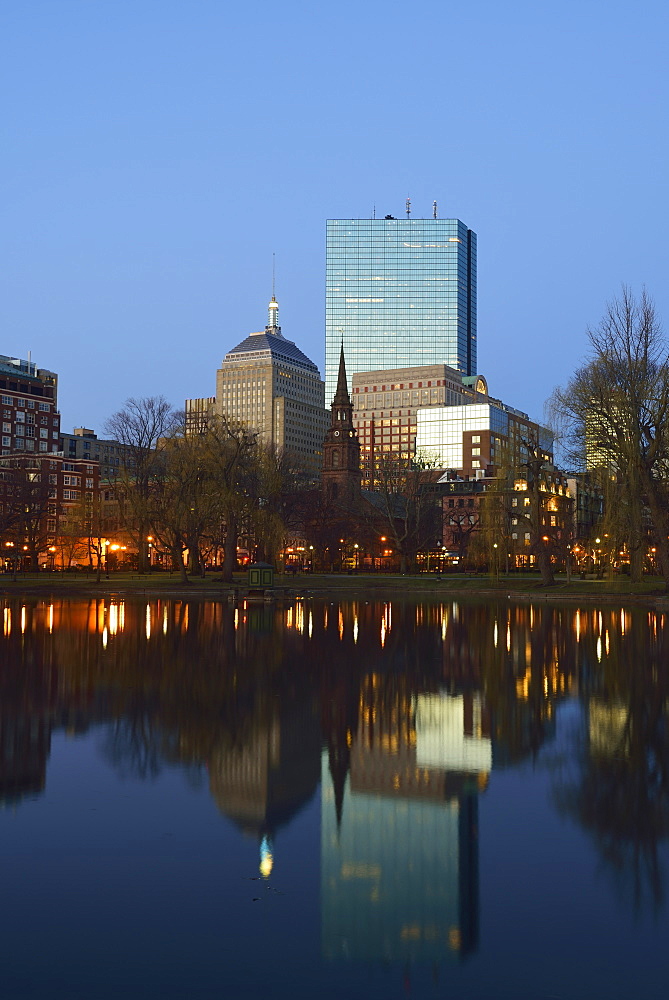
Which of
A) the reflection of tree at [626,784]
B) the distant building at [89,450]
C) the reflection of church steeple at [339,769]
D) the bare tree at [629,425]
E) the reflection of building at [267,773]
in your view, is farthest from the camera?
the distant building at [89,450]

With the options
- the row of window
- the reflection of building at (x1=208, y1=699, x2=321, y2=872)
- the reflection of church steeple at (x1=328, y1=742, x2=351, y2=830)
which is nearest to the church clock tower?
the row of window

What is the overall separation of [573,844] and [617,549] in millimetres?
47318

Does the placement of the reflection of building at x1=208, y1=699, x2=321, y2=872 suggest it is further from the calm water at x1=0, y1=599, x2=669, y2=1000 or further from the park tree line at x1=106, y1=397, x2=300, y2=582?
the park tree line at x1=106, y1=397, x2=300, y2=582

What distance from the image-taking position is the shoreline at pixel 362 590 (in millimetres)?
62059

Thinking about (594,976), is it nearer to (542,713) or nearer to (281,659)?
(542,713)

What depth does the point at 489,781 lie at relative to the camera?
11.7 meters

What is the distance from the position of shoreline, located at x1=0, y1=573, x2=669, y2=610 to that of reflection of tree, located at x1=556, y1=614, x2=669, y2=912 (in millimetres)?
41266

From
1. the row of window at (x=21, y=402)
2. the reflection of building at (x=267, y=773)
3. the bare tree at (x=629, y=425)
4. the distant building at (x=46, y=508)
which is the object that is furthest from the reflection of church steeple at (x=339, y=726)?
the row of window at (x=21, y=402)

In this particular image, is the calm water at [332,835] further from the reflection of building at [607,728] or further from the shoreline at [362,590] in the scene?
the shoreline at [362,590]

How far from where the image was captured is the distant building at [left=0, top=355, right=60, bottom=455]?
170 m

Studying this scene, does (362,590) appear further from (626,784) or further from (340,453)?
(340,453)

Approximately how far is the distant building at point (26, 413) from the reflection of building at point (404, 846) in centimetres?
16032

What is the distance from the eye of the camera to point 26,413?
174 metres

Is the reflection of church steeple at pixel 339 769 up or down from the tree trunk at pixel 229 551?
down
